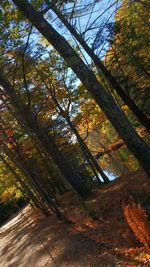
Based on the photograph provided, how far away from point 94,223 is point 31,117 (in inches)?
153

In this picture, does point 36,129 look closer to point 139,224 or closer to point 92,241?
point 92,241

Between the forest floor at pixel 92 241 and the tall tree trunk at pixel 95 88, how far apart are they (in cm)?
150

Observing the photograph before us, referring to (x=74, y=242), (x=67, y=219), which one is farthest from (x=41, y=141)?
(x=74, y=242)

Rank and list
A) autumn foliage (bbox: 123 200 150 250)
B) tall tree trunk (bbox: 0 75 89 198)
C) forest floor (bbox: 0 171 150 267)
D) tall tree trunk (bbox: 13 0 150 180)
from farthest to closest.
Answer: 1. tall tree trunk (bbox: 0 75 89 198)
2. tall tree trunk (bbox: 13 0 150 180)
3. forest floor (bbox: 0 171 150 267)
4. autumn foliage (bbox: 123 200 150 250)

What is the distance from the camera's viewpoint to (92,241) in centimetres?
770

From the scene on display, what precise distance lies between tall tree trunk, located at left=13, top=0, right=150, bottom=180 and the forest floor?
1.50 m

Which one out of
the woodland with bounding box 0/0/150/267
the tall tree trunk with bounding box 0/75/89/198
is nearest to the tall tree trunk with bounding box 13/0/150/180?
the woodland with bounding box 0/0/150/267

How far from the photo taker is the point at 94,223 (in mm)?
8930

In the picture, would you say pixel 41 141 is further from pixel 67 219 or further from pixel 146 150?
pixel 146 150

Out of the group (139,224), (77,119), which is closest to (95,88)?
(139,224)

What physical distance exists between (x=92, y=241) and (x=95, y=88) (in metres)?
3.83

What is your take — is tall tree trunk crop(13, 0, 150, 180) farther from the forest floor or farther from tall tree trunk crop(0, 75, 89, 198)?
tall tree trunk crop(0, 75, 89, 198)

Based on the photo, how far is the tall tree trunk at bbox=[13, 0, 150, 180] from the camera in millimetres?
7695

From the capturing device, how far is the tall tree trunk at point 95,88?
770cm
